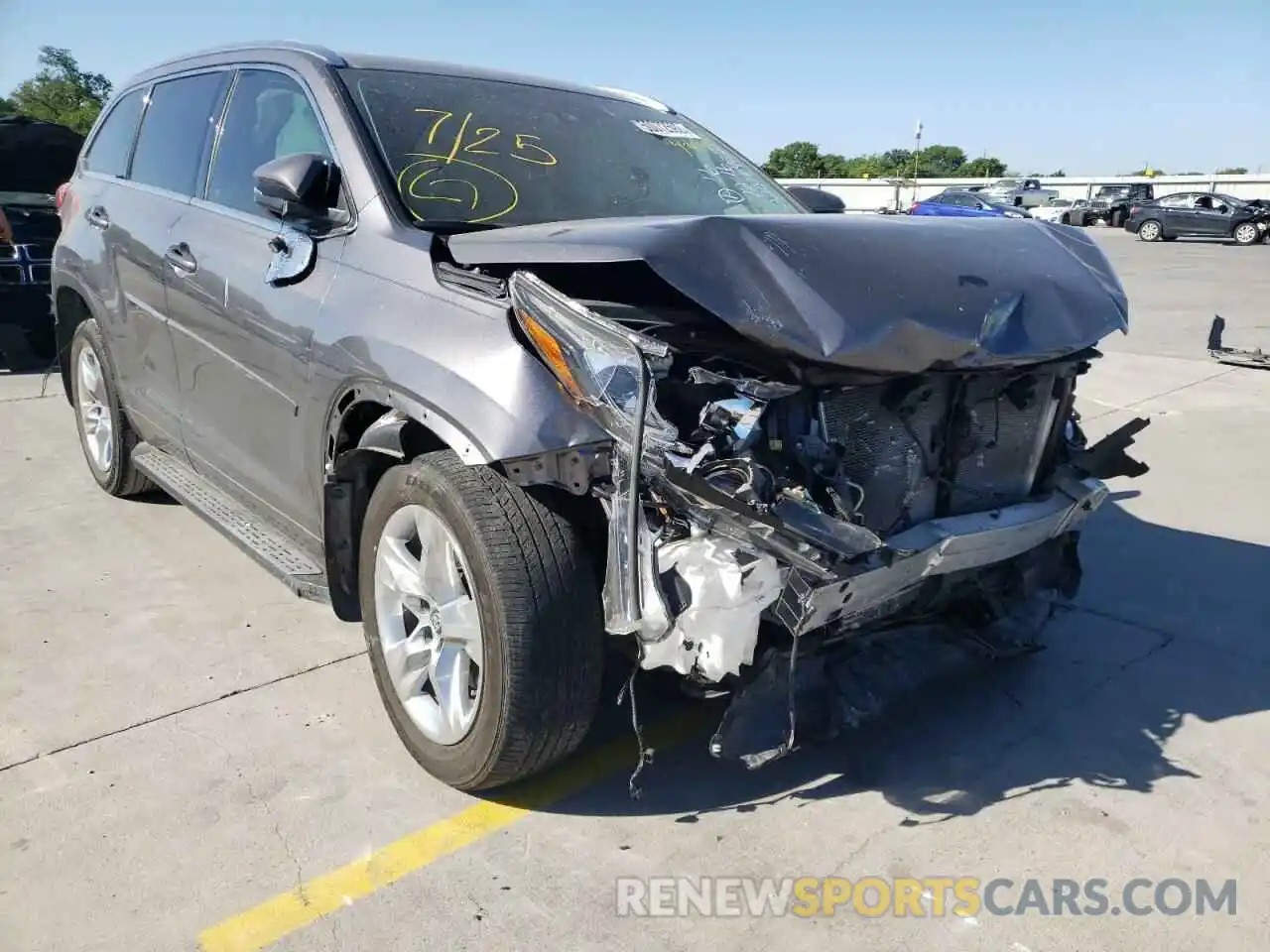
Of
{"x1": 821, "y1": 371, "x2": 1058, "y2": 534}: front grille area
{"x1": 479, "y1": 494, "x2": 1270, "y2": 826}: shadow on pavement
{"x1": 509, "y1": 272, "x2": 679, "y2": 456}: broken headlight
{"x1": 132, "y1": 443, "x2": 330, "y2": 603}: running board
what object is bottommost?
{"x1": 479, "y1": 494, "x2": 1270, "y2": 826}: shadow on pavement

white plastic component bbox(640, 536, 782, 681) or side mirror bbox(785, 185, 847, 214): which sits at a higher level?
side mirror bbox(785, 185, 847, 214)

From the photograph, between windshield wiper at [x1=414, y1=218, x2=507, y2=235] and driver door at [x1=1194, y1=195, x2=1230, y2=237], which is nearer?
windshield wiper at [x1=414, y1=218, x2=507, y2=235]

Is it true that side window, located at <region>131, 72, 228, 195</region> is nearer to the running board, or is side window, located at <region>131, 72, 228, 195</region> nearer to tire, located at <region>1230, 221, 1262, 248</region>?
the running board

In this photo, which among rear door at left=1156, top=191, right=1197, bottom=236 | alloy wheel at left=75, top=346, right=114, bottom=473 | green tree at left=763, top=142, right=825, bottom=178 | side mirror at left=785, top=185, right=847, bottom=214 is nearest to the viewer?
side mirror at left=785, top=185, right=847, bottom=214

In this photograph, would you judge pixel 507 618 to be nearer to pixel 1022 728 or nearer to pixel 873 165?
pixel 1022 728

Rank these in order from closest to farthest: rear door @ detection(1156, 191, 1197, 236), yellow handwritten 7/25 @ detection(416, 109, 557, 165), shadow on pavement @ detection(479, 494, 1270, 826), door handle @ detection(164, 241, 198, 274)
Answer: shadow on pavement @ detection(479, 494, 1270, 826), yellow handwritten 7/25 @ detection(416, 109, 557, 165), door handle @ detection(164, 241, 198, 274), rear door @ detection(1156, 191, 1197, 236)

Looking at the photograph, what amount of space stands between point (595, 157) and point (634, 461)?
1774 millimetres

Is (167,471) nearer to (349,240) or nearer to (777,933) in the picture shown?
(349,240)

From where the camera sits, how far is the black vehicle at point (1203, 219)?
1158 inches

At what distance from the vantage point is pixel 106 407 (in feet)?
16.8

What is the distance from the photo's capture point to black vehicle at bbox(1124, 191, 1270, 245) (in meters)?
29.4

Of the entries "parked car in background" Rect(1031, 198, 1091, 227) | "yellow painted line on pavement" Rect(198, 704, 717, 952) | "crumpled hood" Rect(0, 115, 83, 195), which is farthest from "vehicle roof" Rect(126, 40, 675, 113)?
"parked car in background" Rect(1031, 198, 1091, 227)

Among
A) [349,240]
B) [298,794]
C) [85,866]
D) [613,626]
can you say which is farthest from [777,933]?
[349,240]

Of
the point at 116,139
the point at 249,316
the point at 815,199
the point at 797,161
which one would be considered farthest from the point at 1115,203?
the point at 797,161
